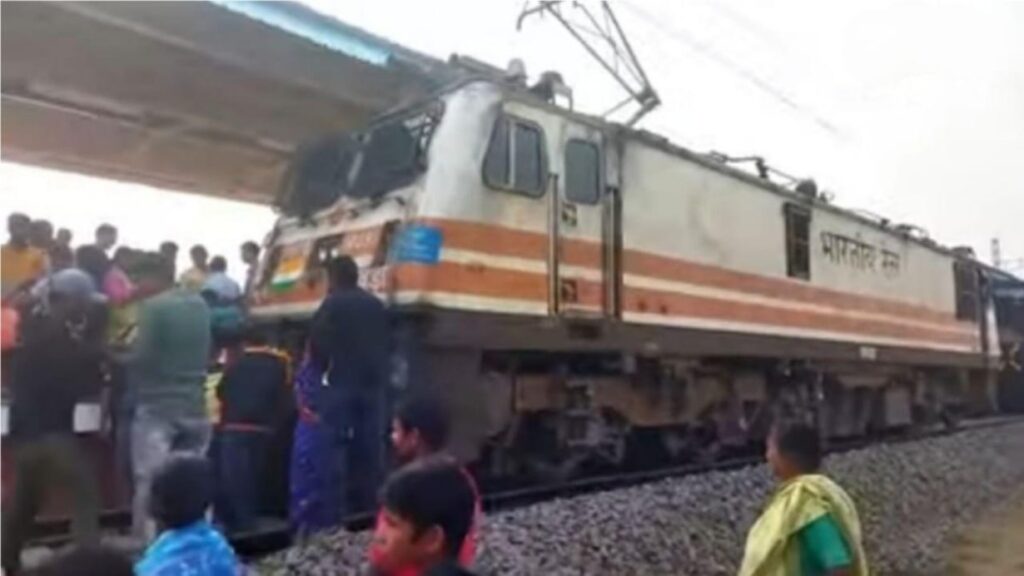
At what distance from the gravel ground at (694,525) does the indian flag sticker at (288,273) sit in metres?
2.37

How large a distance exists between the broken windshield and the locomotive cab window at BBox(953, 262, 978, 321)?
13570 millimetres

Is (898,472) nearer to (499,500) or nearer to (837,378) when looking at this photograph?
(837,378)

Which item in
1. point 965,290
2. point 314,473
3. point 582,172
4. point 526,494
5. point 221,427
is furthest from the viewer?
point 965,290

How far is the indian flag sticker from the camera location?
26.5ft

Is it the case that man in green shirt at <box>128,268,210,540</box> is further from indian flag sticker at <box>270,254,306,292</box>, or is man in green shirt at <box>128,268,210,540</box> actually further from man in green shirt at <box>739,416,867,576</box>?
man in green shirt at <box>739,416,867,576</box>

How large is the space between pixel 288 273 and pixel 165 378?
8.59 feet

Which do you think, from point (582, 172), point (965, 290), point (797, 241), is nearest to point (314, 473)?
point (582, 172)

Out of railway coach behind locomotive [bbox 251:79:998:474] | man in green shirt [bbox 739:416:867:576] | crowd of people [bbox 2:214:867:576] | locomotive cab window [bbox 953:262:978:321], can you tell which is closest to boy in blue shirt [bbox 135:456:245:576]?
crowd of people [bbox 2:214:867:576]

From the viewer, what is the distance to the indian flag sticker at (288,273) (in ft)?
26.5

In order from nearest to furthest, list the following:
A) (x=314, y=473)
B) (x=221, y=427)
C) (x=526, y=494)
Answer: (x=314, y=473) < (x=221, y=427) < (x=526, y=494)

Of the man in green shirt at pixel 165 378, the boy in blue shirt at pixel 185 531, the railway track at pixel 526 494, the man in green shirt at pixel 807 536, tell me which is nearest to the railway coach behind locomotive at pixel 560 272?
the railway track at pixel 526 494

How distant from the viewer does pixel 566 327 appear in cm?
835

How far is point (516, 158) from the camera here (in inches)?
316

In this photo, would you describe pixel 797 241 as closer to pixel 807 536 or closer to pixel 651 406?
pixel 651 406
